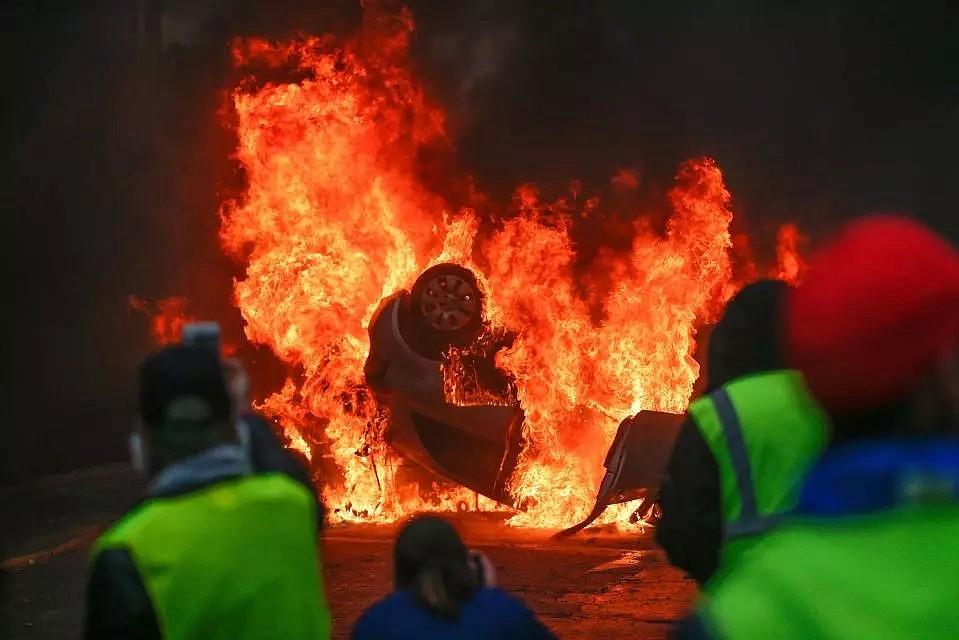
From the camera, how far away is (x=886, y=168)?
17.0 metres

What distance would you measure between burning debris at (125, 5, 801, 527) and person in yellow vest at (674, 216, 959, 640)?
11154 millimetres

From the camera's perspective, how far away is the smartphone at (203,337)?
2781 mm

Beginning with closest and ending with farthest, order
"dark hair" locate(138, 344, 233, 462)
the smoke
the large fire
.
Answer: "dark hair" locate(138, 344, 233, 462) < the large fire < the smoke

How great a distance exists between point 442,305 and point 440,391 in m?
0.92

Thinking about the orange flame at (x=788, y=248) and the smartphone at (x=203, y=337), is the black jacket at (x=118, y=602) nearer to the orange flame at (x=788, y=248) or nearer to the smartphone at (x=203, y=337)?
the smartphone at (x=203, y=337)

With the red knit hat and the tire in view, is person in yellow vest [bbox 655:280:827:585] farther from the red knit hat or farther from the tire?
the tire

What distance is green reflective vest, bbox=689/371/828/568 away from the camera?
303 centimetres

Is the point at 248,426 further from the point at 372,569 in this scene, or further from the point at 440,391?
the point at 440,391

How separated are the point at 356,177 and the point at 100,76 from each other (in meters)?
3.36

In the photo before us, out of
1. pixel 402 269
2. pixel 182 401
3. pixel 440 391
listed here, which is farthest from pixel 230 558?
pixel 402 269

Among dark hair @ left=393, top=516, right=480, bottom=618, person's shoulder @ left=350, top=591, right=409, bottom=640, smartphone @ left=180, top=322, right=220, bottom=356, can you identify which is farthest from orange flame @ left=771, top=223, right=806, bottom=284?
smartphone @ left=180, top=322, right=220, bottom=356

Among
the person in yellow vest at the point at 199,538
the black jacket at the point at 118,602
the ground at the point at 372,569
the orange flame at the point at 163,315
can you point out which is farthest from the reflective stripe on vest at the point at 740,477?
the orange flame at the point at 163,315

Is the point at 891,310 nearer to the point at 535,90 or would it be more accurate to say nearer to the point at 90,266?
the point at 90,266

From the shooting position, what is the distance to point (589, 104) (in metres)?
17.3
